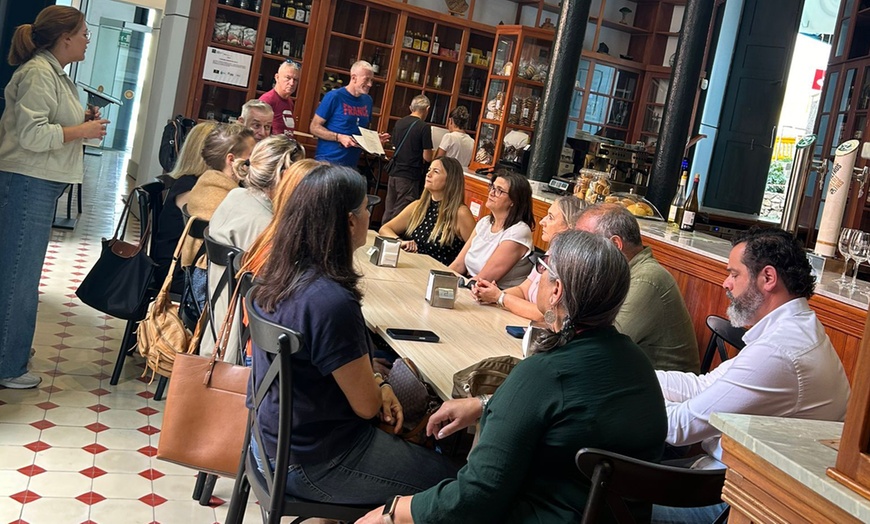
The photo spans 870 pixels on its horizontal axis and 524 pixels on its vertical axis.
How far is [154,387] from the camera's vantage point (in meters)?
4.36

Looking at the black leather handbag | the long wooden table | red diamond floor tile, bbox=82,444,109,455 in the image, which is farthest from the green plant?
red diamond floor tile, bbox=82,444,109,455

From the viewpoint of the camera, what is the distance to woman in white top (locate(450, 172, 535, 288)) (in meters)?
4.44

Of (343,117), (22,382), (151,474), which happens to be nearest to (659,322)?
(151,474)

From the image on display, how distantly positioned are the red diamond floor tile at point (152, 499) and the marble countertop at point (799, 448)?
7.74 ft

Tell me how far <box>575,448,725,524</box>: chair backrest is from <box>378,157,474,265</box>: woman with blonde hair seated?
12.2 feet

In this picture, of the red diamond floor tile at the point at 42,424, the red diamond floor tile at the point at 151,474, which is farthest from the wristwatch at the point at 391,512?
the red diamond floor tile at the point at 42,424

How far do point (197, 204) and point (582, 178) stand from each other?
3.14 m

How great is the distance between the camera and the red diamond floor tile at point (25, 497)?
300 centimetres

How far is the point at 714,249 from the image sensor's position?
14.4 feet

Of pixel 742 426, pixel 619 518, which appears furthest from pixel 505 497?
pixel 742 426

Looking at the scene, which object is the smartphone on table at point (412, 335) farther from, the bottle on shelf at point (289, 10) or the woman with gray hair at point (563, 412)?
the bottle on shelf at point (289, 10)

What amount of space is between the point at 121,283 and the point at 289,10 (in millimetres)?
6147

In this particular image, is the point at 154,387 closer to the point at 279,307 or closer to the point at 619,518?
the point at 279,307

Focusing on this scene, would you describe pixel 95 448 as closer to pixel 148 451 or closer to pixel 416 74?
pixel 148 451
